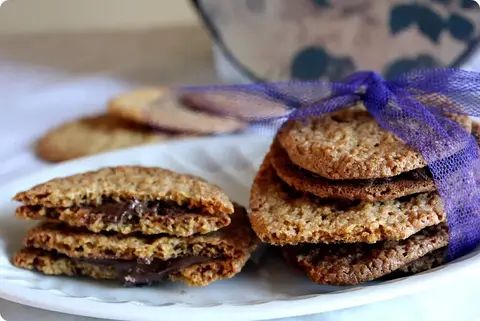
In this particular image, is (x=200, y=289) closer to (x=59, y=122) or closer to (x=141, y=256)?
(x=141, y=256)

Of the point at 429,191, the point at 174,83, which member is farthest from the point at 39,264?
the point at 174,83

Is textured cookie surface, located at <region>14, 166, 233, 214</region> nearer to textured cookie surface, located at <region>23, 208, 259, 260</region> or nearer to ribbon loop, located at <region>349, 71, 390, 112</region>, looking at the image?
textured cookie surface, located at <region>23, 208, 259, 260</region>

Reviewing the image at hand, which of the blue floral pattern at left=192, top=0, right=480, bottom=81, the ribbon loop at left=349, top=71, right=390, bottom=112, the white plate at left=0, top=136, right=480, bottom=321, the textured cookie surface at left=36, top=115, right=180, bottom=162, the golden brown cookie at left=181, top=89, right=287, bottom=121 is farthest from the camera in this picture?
the blue floral pattern at left=192, top=0, right=480, bottom=81

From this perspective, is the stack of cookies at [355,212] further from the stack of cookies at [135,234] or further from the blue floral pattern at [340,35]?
the blue floral pattern at [340,35]

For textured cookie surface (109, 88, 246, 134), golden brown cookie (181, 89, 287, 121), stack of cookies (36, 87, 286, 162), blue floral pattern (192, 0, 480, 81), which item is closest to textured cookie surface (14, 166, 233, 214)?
golden brown cookie (181, 89, 287, 121)

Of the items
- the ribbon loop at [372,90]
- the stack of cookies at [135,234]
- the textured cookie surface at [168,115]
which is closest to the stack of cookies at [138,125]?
the textured cookie surface at [168,115]

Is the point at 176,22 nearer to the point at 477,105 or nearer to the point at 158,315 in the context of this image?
the point at 477,105

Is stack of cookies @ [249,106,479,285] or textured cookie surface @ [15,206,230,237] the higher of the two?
stack of cookies @ [249,106,479,285]
